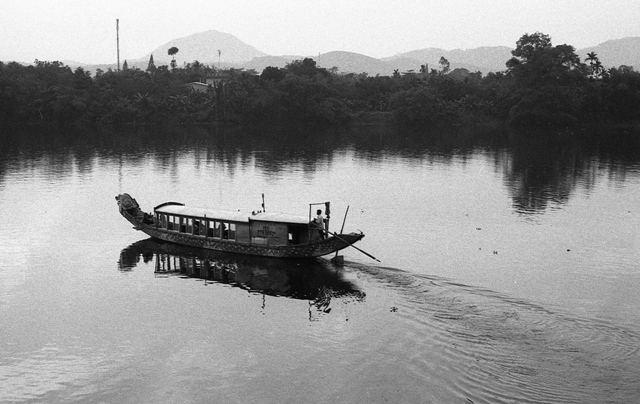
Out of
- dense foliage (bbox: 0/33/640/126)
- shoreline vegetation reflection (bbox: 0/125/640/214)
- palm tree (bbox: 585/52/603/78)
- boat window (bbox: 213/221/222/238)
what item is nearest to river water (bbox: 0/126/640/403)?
boat window (bbox: 213/221/222/238)

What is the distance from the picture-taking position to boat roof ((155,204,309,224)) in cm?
3812

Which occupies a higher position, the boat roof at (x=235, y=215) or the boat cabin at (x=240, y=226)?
the boat roof at (x=235, y=215)

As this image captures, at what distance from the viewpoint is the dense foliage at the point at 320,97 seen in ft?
416

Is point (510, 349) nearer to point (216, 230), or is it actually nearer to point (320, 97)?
point (216, 230)

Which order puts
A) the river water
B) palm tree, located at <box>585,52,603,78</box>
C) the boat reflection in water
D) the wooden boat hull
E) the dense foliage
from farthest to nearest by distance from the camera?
palm tree, located at <box>585,52,603,78</box> < the dense foliage < the wooden boat hull < the boat reflection in water < the river water

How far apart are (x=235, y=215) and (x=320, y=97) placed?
314ft

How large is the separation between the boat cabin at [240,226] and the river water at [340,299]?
1.34 m

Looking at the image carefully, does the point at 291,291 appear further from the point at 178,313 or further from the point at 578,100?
the point at 578,100

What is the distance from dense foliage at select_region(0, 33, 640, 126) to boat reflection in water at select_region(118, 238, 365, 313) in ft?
304

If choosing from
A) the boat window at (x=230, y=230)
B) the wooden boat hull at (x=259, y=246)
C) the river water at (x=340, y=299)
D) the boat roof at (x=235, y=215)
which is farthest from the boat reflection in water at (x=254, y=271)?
the boat roof at (x=235, y=215)

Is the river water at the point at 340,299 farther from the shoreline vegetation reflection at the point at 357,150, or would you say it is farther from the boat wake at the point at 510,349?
the shoreline vegetation reflection at the point at 357,150

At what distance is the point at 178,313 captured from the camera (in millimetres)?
31766

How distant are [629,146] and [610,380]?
82.8 metres

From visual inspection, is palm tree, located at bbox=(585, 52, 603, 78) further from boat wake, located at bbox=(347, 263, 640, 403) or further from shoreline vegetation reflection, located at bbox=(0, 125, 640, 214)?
boat wake, located at bbox=(347, 263, 640, 403)
